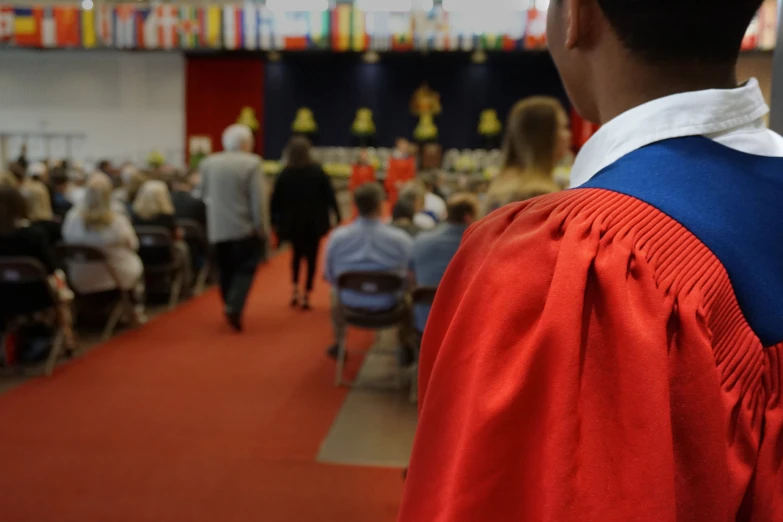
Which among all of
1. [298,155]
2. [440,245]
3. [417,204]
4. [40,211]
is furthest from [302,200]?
[440,245]

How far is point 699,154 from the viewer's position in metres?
0.64

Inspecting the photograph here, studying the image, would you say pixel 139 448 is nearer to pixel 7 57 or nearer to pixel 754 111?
pixel 754 111

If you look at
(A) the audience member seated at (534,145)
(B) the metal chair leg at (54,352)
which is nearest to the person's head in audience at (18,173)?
(B) the metal chair leg at (54,352)

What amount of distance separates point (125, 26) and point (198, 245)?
8.27m

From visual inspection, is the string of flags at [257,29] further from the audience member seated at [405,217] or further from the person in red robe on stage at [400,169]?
the audience member seated at [405,217]

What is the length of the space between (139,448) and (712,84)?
3366mm

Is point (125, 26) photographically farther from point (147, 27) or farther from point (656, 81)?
point (656, 81)

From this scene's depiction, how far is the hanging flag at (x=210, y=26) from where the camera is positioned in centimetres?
1352

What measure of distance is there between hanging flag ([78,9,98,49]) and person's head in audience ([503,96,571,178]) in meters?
12.6

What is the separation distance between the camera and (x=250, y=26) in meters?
13.4

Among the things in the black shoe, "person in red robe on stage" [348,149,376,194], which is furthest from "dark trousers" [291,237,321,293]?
"person in red robe on stage" [348,149,376,194]

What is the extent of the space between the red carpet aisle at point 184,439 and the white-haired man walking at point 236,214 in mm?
431

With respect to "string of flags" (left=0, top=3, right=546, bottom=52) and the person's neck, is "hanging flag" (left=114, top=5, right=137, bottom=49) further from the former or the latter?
the person's neck

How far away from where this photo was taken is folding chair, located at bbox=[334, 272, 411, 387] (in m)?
4.30
